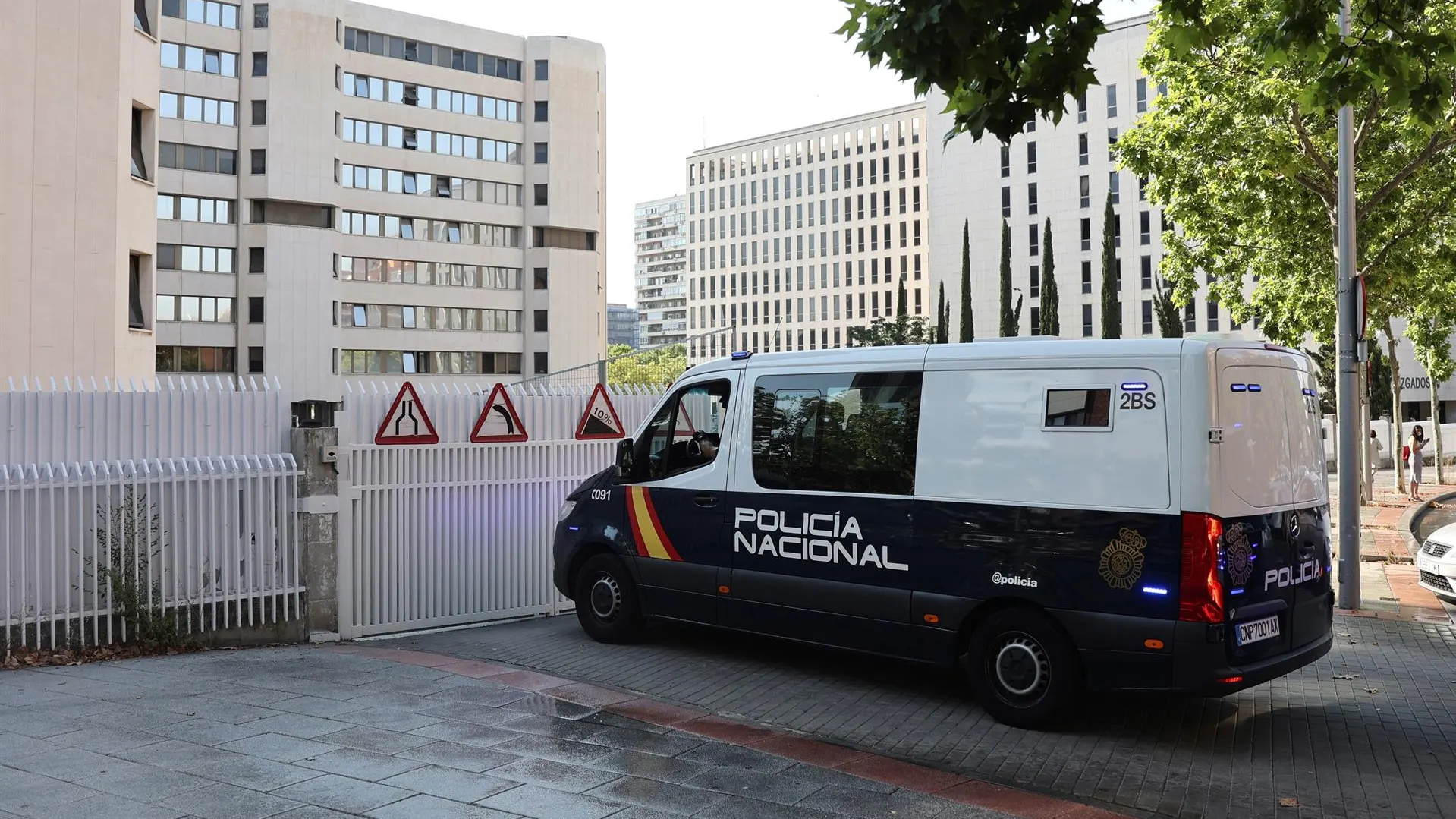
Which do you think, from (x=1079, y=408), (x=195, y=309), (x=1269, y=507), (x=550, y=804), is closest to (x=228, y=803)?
(x=550, y=804)

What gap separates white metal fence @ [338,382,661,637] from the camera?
33.2 ft

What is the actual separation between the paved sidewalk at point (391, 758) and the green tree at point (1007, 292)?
3138 inches

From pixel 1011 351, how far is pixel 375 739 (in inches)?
177

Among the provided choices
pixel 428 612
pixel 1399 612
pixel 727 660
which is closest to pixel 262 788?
pixel 727 660

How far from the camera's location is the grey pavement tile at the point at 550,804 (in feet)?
17.6

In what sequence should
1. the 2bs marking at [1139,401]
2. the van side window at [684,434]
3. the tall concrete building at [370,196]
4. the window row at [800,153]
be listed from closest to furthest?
1. the 2bs marking at [1139,401]
2. the van side window at [684,434]
3. the tall concrete building at [370,196]
4. the window row at [800,153]

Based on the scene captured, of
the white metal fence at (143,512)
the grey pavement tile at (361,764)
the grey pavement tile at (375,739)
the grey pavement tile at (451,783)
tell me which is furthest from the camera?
the white metal fence at (143,512)

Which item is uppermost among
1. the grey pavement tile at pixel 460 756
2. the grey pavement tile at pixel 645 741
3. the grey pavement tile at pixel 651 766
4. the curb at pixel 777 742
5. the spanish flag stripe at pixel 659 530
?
the spanish flag stripe at pixel 659 530

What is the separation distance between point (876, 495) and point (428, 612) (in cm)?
479

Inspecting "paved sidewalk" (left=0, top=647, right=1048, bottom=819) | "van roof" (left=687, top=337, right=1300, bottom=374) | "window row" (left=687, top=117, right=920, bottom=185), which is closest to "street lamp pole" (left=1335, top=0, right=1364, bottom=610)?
"van roof" (left=687, top=337, right=1300, bottom=374)

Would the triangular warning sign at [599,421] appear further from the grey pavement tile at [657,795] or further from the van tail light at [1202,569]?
the van tail light at [1202,569]

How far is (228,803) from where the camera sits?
5406 millimetres

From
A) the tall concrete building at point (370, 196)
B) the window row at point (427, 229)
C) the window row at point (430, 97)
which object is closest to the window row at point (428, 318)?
the tall concrete building at point (370, 196)

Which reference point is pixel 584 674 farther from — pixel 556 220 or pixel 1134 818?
pixel 556 220
